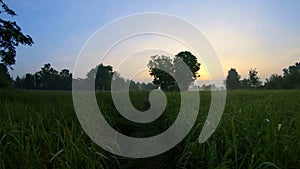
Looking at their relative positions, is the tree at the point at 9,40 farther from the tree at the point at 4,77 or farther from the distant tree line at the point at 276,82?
the distant tree line at the point at 276,82

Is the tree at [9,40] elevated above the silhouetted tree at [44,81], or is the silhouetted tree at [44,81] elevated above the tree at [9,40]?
the silhouetted tree at [44,81]

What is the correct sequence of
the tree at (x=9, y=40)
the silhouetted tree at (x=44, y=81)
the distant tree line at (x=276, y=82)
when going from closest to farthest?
the tree at (x=9, y=40) < the distant tree line at (x=276, y=82) < the silhouetted tree at (x=44, y=81)

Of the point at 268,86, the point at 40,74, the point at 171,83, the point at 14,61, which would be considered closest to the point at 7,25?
the point at 14,61

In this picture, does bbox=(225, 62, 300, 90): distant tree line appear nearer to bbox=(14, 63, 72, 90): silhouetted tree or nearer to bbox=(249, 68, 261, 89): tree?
bbox=(249, 68, 261, 89): tree

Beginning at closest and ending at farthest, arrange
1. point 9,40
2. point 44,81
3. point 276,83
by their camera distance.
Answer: point 9,40 → point 276,83 → point 44,81

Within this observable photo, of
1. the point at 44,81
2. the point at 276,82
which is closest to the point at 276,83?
the point at 276,82

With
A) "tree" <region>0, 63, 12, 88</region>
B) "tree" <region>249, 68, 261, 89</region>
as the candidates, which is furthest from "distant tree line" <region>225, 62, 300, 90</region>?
"tree" <region>0, 63, 12, 88</region>

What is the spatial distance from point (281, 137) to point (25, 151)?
7.96 ft

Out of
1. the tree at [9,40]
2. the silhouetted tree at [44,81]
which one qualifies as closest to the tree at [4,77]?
the tree at [9,40]

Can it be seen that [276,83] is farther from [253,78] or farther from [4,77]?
[4,77]

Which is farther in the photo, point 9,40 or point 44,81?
point 44,81

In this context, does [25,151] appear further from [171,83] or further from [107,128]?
[171,83]

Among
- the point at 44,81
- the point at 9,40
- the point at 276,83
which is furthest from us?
the point at 44,81

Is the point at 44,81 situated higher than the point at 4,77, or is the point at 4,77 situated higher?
the point at 44,81
